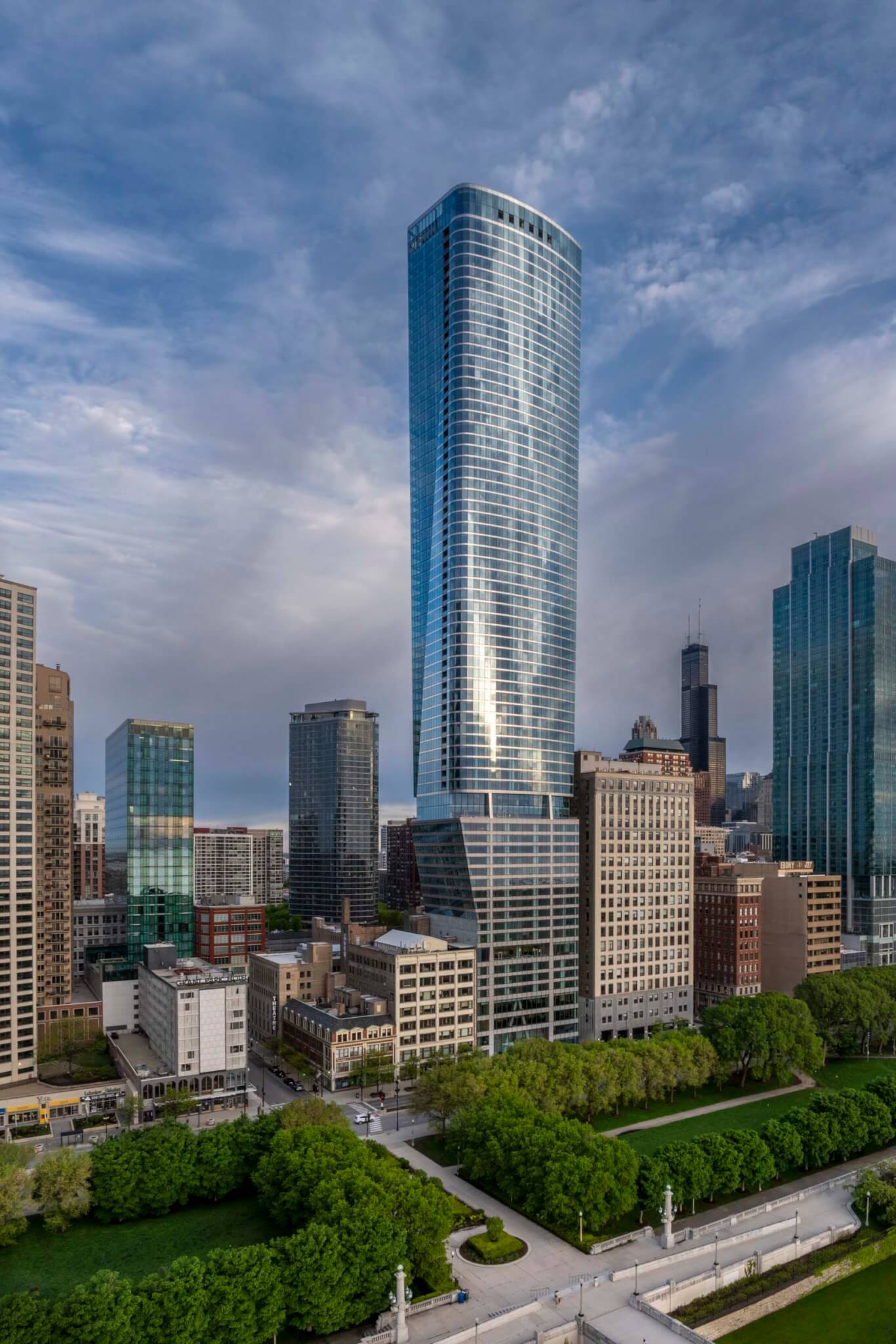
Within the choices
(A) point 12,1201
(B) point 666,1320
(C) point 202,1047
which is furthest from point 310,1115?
(B) point 666,1320

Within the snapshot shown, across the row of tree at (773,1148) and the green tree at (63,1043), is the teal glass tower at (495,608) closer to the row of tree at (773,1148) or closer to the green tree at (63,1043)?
the row of tree at (773,1148)

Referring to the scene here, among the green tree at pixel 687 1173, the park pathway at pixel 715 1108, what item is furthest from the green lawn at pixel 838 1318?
the park pathway at pixel 715 1108

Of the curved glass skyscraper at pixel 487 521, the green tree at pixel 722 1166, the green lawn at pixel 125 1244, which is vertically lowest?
the green lawn at pixel 125 1244

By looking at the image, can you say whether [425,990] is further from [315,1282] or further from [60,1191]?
[315,1282]

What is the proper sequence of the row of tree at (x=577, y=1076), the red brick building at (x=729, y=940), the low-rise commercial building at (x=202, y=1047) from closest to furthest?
the row of tree at (x=577, y=1076), the low-rise commercial building at (x=202, y=1047), the red brick building at (x=729, y=940)

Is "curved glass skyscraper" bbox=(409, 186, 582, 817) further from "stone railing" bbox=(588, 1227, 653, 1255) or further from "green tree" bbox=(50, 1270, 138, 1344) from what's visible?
"green tree" bbox=(50, 1270, 138, 1344)

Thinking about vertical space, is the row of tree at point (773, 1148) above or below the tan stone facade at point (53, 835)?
below
